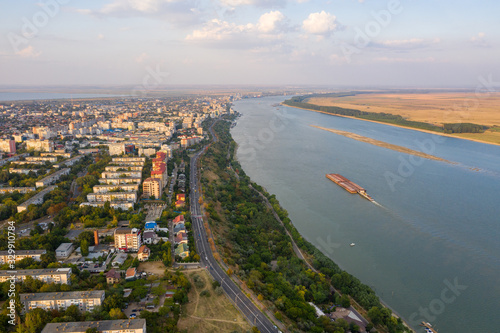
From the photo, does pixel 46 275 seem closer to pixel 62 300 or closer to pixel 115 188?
pixel 62 300

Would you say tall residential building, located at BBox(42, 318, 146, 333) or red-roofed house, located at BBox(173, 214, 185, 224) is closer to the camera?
tall residential building, located at BBox(42, 318, 146, 333)

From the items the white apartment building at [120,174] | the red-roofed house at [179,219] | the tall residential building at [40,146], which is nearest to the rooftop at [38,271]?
the red-roofed house at [179,219]

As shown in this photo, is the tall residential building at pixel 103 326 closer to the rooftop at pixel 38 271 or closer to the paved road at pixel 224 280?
the rooftop at pixel 38 271

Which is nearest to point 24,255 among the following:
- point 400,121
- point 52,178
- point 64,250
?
point 64,250

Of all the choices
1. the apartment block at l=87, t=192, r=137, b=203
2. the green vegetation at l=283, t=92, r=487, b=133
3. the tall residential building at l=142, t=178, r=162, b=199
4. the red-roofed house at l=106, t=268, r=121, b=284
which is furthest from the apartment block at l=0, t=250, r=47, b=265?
the green vegetation at l=283, t=92, r=487, b=133

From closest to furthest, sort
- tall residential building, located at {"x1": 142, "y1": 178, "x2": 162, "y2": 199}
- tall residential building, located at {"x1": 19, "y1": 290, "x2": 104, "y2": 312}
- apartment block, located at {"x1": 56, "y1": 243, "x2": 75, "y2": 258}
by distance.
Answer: tall residential building, located at {"x1": 19, "y1": 290, "x2": 104, "y2": 312} < apartment block, located at {"x1": 56, "y1": 243, "x2": 75, "y2": 258} < tall residential building, located at {"x1": 142, "y1": 178, "x2": 162, "y2": 199}

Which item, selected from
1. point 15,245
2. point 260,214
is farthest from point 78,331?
point 260,214

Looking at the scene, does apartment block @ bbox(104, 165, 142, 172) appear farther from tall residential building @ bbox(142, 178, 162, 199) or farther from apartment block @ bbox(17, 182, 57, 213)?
apartment block @ bbox(17, 182, 57, 213)
